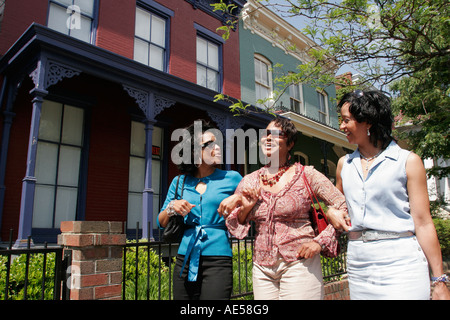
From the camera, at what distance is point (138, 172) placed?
9.32 m

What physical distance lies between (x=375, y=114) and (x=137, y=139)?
316 inches

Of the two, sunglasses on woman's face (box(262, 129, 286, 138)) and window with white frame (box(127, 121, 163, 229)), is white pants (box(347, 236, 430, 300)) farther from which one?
window with white frame (box(127, 121, 163, 229))

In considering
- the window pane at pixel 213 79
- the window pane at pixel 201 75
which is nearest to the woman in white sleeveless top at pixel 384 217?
the window pane at pixel 201 75

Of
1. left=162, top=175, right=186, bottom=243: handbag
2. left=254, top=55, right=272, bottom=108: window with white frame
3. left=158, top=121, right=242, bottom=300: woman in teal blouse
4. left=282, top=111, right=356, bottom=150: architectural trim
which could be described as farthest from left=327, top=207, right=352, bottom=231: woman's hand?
left=254, top=55, right=272, bottom=108: window with white frame

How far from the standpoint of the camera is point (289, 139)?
2.44m

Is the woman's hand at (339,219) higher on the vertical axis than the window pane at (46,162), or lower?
lower

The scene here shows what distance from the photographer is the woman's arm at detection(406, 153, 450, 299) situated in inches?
71.0

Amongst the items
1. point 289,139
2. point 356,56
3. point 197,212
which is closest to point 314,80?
point 356,56

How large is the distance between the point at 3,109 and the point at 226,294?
A: 273 inches

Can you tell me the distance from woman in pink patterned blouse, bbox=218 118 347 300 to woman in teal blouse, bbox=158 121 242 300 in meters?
0.14

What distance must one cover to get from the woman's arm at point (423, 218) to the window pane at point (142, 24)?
8820mm

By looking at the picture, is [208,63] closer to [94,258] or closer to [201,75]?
[201,75]

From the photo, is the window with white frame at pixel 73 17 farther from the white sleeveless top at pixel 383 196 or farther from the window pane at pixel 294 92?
the window pane at pixel 294 92

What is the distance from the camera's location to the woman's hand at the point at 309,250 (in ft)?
6.68
